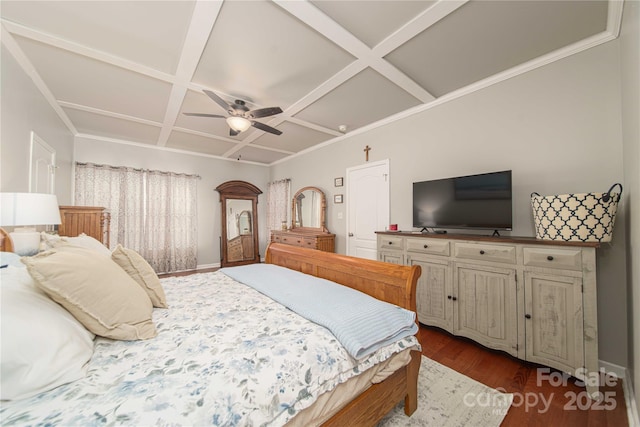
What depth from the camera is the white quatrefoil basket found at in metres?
1.61

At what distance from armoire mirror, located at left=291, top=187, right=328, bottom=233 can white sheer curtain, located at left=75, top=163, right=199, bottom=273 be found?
7.09 feet

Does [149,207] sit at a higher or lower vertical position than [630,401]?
higher

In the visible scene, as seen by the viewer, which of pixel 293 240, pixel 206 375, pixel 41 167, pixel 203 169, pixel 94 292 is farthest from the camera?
pixel 203 169

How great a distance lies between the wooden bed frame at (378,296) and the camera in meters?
1.20

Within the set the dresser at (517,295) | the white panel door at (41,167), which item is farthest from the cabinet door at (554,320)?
the white panel door at (41,167)

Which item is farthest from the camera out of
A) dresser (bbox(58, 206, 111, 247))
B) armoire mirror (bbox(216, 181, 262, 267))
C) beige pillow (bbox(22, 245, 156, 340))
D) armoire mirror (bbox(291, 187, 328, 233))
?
armoire mirror (bbox(216, 181, 262, 267))

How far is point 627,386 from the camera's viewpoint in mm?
1638

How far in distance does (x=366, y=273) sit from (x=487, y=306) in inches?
49.0

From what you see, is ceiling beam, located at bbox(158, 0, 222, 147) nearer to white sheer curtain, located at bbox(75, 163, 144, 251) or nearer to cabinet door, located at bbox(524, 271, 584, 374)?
white sheer curtain, located at bbox(75, 163, 144, 251)

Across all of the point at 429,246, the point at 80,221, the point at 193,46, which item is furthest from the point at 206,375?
the point at 80,221

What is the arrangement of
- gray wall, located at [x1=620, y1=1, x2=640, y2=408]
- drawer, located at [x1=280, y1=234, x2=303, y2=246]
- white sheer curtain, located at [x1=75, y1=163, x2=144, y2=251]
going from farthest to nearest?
drawer, located at [x1=280, y1=234, x2=303, y2=246]
white sheer curtain, located at [x1=75, y1=163, x2=144, y2=251]
gray wall, located at [x1=620, y1=1, x2=640, y2=408]

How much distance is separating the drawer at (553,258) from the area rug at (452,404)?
97 cm

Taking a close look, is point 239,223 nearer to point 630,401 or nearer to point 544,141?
point 544,141

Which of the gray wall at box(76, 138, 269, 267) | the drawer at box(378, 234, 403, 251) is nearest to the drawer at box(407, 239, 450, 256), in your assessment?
the drawer at box(378, 234, 403, 251)
